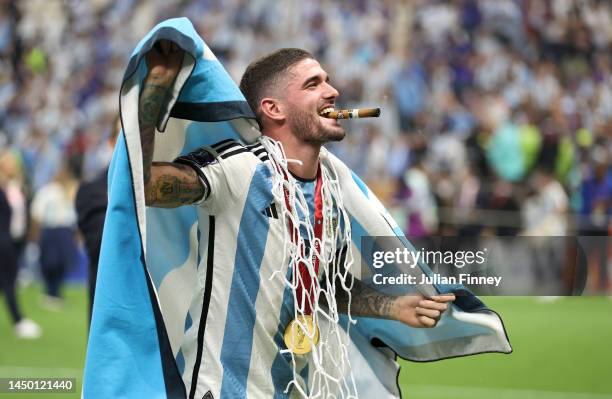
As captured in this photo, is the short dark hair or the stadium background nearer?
the short dark hair

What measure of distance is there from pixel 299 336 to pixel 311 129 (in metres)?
0.79

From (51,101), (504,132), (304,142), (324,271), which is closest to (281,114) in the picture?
(304,142)

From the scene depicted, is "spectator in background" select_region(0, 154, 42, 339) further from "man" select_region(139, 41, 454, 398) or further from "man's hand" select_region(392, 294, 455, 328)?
"man's hand" select_region(392, 294, 455, 328)

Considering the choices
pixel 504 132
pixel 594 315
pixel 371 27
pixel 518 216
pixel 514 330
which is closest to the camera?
pixel 514 330

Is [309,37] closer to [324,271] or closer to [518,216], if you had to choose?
[518,216]

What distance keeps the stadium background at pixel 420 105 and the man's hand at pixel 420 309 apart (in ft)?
21.9

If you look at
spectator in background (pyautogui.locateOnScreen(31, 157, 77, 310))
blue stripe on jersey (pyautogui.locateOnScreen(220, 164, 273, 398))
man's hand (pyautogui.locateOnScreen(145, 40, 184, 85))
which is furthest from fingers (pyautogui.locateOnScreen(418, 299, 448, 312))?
spectator in background (pyautogui.locateOnScreen(31, 157, 77, 310))

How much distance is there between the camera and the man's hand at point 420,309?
414cm

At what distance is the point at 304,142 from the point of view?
4.15 meters

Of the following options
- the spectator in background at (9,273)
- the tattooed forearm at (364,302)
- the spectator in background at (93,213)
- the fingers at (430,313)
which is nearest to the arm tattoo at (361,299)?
the tattooed forearm at (364,302)

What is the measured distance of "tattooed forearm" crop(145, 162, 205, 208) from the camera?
144 inches

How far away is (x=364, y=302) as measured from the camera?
435 centimetres

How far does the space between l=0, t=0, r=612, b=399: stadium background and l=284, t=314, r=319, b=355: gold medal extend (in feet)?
22.8

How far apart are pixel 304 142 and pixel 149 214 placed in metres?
0.66
